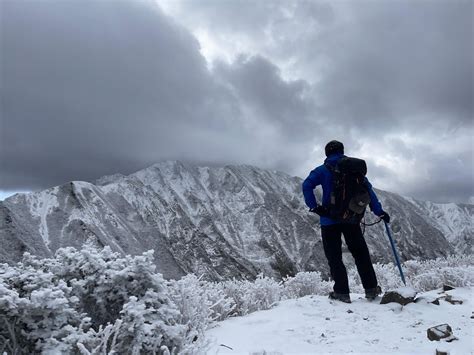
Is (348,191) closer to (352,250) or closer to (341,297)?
(352,250)

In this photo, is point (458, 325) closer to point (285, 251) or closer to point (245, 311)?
point (245, 311)

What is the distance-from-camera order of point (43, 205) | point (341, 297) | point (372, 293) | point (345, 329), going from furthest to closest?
point (43, 205) → point (372, 293) → point (341, 297) → point (345, 329)

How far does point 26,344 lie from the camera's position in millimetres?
2734

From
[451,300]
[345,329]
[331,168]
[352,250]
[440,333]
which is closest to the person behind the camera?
[440,333]

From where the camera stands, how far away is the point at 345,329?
4.68 meters

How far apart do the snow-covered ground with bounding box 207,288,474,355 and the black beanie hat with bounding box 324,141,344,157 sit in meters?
2.49

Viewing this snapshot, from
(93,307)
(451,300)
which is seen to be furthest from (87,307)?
(451,300)

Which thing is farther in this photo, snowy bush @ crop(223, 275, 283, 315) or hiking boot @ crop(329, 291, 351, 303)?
snowy bush @ crop(223, 275, 283, 315)

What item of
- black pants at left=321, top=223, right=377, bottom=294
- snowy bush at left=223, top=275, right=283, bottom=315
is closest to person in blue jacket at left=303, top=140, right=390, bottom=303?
black pants at left=321, top=223, right=377, bottom=294

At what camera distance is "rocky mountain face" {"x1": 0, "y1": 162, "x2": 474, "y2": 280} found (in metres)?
106

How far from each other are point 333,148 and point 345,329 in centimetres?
322

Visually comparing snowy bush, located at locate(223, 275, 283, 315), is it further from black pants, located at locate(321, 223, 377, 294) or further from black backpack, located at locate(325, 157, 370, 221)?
black backpack, located at locate(325, 157, 370, 221)

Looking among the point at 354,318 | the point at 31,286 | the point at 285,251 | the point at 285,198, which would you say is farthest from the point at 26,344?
the point at 285,198

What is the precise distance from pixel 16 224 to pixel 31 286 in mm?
90355
